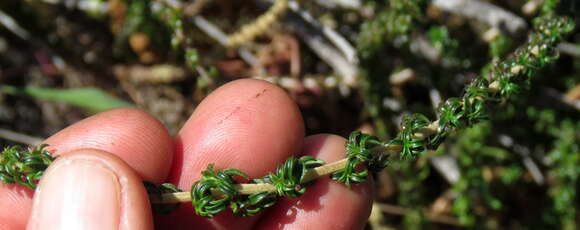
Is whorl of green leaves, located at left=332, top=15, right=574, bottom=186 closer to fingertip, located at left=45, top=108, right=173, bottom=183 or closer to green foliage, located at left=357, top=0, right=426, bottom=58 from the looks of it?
green foliage, located at left=357, top=0, right=426, bottom=58

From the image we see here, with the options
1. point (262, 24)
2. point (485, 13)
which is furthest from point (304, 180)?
point (485, 13)

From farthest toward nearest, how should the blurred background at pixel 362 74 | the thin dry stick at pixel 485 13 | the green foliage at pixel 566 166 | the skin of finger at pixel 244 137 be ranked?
the green foliage at pixel 566 166 → the blurred background at pixel 362 74 → the thin dry stick at pixel 485 13 → the skin of finger at pixel 244 137

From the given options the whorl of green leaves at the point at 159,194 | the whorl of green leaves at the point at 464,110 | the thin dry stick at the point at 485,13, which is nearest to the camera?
the whorl of green leaves at the point at 464,110

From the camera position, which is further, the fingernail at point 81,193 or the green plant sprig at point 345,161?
the green plant sprig at point 345,161

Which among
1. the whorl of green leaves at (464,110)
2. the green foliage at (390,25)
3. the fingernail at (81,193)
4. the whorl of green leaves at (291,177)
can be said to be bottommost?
the fingernail at (81,193)

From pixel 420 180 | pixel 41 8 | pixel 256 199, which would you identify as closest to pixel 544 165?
pixel 420 180

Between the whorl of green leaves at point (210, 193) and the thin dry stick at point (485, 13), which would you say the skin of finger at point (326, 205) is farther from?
the thin dry stick at point (485, 13)

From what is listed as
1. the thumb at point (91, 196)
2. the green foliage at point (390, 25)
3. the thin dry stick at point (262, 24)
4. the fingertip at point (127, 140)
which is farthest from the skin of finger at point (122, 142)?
the green foliage at point (390, 25)
